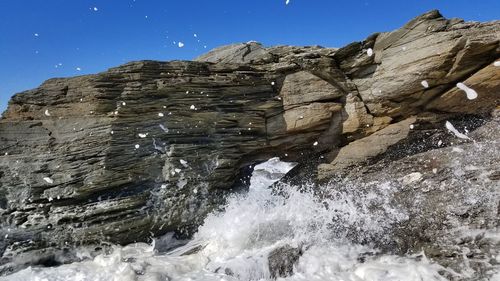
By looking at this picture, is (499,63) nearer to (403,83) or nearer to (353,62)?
(403,83)

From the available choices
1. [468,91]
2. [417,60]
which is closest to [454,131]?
[468,91]

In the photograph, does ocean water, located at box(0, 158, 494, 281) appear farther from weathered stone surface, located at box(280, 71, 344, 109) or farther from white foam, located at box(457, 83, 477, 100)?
white foam, located at box(457, 83, 477, 100)

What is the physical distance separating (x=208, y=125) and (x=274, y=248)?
4.75 metres

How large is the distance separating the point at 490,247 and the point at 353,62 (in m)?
7.25

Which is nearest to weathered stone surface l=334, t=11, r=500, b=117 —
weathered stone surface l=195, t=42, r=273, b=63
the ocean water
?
weathered stone surface l=195, t=42, r=273, b=63

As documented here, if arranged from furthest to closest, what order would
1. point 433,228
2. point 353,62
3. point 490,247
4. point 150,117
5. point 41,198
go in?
point 353,62 < point 150,117 < point 41,198 < point 433,228 < point 490,247

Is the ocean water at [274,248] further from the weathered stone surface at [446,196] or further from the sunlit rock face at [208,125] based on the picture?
the sunlit rock face at [208,125]

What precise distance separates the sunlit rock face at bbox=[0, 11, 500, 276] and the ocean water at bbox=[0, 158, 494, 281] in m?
0.86

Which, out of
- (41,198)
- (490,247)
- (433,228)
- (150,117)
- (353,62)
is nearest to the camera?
(490,247)

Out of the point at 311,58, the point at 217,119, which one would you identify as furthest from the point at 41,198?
the point at 311,58

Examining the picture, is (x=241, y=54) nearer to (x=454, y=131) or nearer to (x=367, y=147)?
(x=367, y=147)

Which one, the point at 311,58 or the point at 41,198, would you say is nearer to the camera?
the point at 41,198

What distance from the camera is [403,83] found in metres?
12.9

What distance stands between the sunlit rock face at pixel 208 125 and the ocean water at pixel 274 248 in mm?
856
